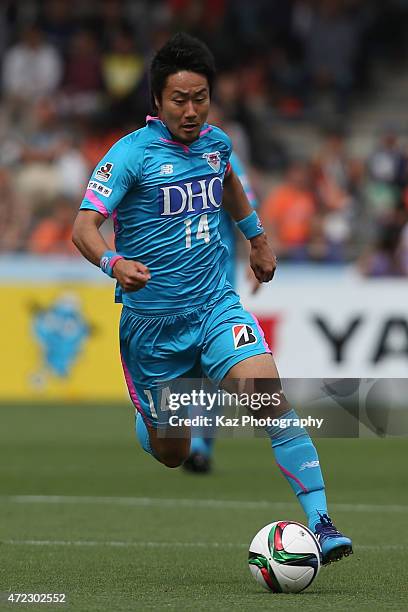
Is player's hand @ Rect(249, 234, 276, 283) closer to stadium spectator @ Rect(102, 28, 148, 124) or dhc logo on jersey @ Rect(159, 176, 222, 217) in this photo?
dhc logo on jersey @ Rect(159, 176, 222, 217)

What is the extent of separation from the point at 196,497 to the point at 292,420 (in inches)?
146

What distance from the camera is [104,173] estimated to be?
689cm

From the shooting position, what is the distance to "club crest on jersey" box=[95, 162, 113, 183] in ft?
22.5

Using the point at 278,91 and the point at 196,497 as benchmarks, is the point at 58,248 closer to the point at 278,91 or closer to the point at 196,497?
the point at 278,91

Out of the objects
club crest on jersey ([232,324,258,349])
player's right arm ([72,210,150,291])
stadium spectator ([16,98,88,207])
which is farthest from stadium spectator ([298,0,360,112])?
player's right arm ([72,210,150,291])

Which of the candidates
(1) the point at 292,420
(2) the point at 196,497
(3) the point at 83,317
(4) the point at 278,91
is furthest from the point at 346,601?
(4) the point at 278,91

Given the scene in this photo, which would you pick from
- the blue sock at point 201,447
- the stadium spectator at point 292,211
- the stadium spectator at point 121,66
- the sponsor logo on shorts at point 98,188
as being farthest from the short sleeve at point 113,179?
the stadium spectator at point 121,66

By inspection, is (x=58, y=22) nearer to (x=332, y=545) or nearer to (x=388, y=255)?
(x=388, y=255)

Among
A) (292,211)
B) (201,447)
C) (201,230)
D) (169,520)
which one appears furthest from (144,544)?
(292,211)

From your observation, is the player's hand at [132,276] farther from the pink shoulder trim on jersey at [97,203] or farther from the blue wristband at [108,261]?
the pink shoulder trim on jersey at [97,203]

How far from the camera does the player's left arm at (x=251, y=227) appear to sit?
24.9 ft

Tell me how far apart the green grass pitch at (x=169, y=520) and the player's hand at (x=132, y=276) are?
1.29 m

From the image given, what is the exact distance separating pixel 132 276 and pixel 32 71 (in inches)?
659

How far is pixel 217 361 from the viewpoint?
7016 mm
